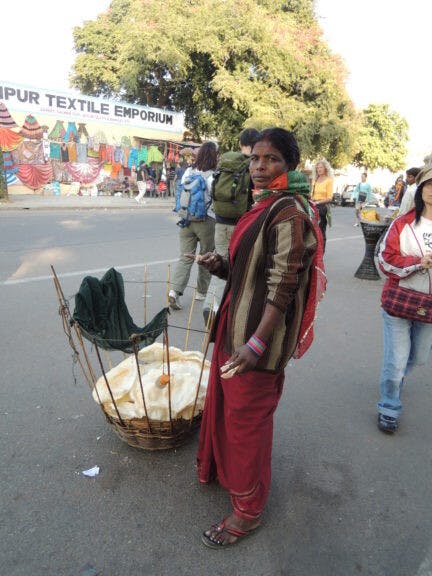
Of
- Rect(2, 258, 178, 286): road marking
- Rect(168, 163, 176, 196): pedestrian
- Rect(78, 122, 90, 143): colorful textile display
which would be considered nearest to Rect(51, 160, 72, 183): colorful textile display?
Rect(78, 122, 90, 143): colorful textile display

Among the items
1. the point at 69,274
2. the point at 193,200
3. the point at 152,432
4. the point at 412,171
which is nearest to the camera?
the point at 152,432

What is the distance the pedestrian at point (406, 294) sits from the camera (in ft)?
8.39

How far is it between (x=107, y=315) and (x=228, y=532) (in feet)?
4.61

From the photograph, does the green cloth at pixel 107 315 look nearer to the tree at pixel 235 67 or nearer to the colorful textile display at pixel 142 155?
the tree at pixel 235 67

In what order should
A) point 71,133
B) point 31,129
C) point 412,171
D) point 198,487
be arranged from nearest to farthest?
point 198,487
point 412,171
point 31,129
point 71,133

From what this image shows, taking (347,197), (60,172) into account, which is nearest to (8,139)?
(60,172)

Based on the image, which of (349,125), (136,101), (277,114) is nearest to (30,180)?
(136,101)

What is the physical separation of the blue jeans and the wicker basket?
1.25 meters

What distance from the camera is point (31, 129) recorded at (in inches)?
698

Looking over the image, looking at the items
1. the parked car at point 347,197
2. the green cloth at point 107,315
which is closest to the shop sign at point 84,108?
the parked car at point 347,197

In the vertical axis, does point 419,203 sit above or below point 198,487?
above

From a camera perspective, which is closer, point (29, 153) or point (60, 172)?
point (29, 153)

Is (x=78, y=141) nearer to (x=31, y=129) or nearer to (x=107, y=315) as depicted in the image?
(x=31, y=129)

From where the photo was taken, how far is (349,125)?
21031mm
